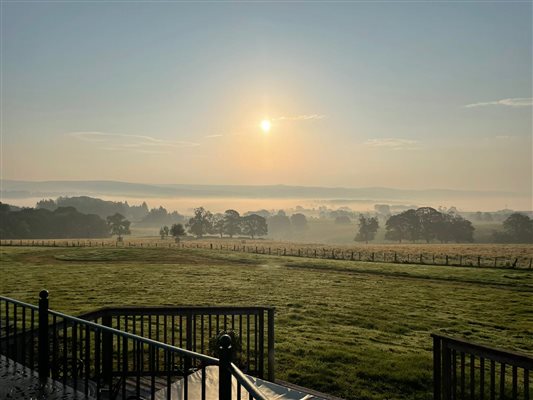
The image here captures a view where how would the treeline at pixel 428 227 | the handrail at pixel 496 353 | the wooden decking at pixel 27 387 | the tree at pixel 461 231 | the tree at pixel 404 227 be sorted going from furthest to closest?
the tree at pixel 404 227, the treeline at pixel 428 227, the tree at pixel 461 231, the wooden decking at pixel 27 387, the handrail at pixel 496 353

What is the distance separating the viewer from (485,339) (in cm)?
1639

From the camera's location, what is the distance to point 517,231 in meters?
141

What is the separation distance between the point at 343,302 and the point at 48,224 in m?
139

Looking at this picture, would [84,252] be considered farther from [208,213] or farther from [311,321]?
[208,213]

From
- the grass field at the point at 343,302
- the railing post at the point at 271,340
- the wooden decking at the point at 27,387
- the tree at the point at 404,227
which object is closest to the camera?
the wooden decking at the point at 27,387

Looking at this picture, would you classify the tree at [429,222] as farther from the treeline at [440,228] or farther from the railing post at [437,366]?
the railing post at [437,366]

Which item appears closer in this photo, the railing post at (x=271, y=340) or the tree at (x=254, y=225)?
the railing post at (x=271, y=340)

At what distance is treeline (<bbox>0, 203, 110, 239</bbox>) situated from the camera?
408 ft

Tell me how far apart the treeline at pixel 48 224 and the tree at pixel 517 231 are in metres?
143

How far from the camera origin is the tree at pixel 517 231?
138m

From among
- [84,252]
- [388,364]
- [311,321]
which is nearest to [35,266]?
[84,252]

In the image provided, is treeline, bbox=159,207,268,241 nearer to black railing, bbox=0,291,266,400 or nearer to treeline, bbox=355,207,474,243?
treeline, bbox=355,207,474,243

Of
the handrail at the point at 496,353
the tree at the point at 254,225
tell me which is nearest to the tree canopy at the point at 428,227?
the tree at the point at 254,225

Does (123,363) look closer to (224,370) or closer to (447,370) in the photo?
(224,370)
